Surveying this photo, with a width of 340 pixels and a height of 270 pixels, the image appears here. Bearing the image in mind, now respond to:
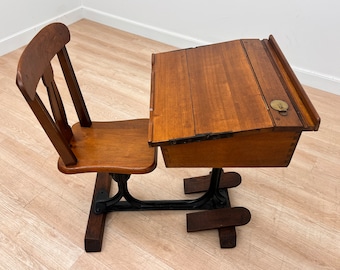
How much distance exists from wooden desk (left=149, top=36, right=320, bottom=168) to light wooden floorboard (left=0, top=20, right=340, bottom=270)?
52 centimetres

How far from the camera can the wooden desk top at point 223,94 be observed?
925 mm

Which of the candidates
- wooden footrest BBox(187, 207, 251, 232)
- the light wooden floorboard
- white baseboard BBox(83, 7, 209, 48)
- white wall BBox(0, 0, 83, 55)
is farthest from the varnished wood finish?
white wall BBox(0, 0, 83, 55)

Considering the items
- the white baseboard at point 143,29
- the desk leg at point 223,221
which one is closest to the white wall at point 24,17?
the white baseboard at point 143,29

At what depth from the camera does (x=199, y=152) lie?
39.2 inches

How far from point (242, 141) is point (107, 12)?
258 cm

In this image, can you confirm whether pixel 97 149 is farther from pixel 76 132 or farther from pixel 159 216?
pixel 159 216

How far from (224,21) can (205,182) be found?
1.43 metres

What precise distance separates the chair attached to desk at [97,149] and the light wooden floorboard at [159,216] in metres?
0.07

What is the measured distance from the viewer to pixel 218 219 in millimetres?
1399

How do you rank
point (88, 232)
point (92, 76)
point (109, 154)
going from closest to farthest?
point (109, 154) → point (88, 232) → point (92, 76)

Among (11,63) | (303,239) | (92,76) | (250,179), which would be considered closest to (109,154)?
(250,179)

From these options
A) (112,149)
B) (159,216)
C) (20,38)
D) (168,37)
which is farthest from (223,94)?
(20,38)

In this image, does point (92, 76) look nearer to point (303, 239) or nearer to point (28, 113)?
point (28, 113)

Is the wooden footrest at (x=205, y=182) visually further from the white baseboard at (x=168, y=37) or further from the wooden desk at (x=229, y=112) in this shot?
the white baseboard at (x=168, y=37)
